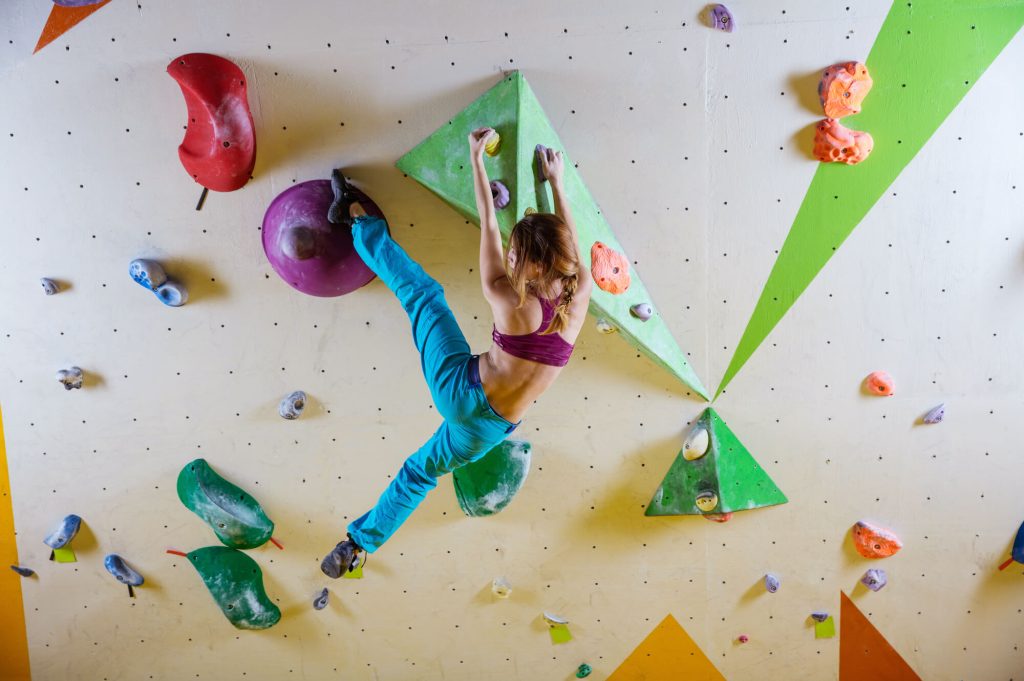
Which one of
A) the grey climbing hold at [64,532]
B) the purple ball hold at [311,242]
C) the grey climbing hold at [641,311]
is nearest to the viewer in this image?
the purple ball hold at [311,242]

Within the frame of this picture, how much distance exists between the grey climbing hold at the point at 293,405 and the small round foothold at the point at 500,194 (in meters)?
0.98

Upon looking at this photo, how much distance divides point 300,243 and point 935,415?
2.17m

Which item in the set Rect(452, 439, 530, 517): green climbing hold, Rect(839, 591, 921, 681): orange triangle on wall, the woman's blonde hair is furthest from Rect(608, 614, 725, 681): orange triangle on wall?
the woman's blonde hair

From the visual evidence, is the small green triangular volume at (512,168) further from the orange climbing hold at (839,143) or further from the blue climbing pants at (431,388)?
the orange climbing hold at (839,143)

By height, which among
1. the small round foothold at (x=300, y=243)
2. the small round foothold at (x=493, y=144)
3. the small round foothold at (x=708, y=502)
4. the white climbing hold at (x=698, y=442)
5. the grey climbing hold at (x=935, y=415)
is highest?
the small round foothold at (x=493, y=144)

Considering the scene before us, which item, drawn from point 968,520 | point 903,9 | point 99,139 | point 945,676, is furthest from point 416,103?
point 945,676

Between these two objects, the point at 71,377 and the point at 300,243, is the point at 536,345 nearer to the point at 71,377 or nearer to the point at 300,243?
the point at 300,243

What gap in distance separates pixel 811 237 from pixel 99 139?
2.30 metres

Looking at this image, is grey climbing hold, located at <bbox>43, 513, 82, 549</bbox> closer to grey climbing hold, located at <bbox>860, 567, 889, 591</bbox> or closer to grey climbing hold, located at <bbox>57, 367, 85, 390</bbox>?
grey climbing hold, located at <bbox>57, 367, 85, 390</bbox>

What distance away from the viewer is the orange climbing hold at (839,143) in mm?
2017

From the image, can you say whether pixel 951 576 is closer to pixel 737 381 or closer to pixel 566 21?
pixel 737 381

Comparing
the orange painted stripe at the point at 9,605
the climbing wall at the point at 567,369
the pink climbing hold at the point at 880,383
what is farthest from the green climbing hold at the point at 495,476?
the orange painted stripe at the point at 9,605

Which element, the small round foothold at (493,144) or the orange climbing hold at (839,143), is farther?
the orange climbing hold at (839,143)

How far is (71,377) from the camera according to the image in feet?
7.29
